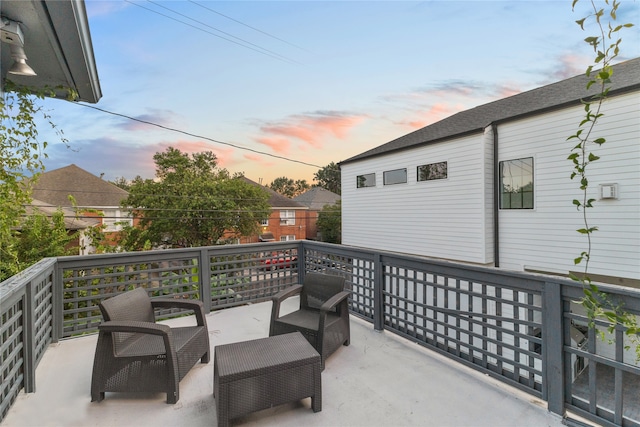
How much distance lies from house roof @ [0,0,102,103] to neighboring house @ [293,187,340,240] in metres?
21.1

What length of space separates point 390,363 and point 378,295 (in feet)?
2.75

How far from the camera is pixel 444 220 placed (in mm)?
8375

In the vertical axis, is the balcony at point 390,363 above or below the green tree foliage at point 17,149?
below

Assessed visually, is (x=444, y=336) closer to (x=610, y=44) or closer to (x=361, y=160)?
(x=610, y=44)

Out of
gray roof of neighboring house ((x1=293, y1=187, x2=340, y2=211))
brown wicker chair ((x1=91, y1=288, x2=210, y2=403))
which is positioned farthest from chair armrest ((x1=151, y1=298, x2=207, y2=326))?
gray roof of neighboring house ((x1=293, y1=187, x2=340, y2=211))

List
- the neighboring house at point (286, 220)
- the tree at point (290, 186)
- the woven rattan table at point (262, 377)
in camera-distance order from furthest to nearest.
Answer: the tree at point (290, 186) < the neighboring house at point (286, 220) < the woven rattan table at point (262, 377)

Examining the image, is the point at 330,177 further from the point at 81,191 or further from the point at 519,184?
the point at 519,184

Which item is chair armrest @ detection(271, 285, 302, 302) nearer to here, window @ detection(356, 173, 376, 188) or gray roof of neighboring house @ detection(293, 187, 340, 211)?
window @ detection(356, 173, 376, 188)

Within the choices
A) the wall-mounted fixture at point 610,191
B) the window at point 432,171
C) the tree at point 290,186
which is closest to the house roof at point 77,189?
the window at point 432,171

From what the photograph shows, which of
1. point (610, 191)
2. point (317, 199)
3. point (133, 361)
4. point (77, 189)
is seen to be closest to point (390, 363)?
point (133, 361)

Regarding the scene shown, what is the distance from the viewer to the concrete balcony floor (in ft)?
6.40

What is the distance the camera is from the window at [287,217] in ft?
82.1

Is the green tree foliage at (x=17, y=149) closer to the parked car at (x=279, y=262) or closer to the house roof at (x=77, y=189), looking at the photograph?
the parked car at (x=279, y=262)

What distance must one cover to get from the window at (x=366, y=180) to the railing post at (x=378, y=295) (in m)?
7.64
